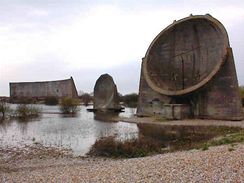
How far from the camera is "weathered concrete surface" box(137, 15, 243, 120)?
23.7 meters

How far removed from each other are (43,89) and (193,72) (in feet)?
224

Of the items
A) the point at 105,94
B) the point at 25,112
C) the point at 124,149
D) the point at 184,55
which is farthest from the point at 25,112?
the point at 124,149

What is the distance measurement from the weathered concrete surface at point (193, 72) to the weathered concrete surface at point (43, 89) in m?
50.7

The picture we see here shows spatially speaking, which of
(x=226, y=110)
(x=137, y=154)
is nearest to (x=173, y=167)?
(x=137, y=154)

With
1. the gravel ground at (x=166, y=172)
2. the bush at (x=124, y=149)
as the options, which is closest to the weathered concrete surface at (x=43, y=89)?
the bush at (x=124, y=149)

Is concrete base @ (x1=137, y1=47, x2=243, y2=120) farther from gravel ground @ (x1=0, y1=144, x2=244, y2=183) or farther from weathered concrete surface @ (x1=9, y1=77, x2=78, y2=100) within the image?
weathered concrete surface @ (x1=9, y1=77, x2=78, y2=100)

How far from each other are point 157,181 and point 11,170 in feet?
16.8

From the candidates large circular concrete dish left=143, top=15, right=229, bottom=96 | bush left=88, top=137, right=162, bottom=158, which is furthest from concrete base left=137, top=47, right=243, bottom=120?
bush left=88, top=137, right=162, bottom=158

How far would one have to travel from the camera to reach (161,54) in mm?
30016

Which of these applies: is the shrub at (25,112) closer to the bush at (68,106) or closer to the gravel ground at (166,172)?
the bush at (68,106)

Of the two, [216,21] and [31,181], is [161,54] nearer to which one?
[216,21]

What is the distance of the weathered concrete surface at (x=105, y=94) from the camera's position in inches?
1782

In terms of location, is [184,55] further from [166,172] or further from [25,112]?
[166,172]

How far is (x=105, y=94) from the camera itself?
4672cm
